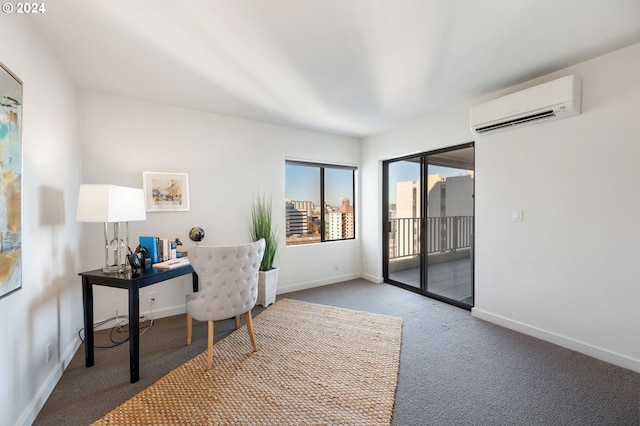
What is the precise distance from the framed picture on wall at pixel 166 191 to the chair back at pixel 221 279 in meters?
1.36

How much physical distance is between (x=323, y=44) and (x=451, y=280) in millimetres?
3347

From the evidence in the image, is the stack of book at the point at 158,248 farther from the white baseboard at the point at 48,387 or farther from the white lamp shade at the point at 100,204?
the white baseboard at the point at 48,387

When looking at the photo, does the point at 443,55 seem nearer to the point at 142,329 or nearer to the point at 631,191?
the point at 631,191

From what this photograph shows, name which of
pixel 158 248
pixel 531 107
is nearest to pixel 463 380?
pixel 531 107

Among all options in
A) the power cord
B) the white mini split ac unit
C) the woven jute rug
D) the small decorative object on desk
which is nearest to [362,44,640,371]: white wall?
the white mini split ac unit

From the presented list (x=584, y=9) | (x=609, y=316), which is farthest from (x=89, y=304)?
(x=609, y=316)

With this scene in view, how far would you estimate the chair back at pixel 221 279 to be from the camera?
216 centimetres

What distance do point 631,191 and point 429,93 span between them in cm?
186

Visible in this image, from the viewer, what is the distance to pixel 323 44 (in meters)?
2.05

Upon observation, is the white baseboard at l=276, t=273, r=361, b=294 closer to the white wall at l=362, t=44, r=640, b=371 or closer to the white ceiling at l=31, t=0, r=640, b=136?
the white wall at l=362, t=44, r=640, b=371

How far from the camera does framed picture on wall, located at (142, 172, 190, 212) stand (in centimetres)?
311

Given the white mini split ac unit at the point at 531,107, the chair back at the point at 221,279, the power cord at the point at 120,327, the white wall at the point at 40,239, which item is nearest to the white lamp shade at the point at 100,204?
the white wall at the point at 40,239

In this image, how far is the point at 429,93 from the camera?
9.62ft

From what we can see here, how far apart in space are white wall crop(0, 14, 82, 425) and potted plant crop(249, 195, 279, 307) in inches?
71.7
